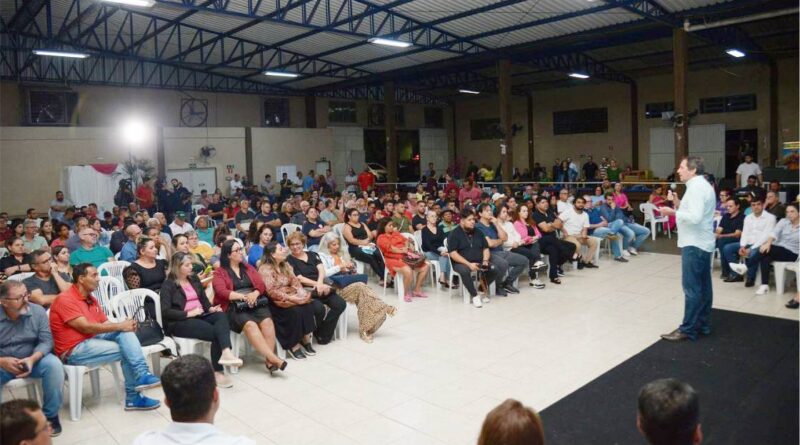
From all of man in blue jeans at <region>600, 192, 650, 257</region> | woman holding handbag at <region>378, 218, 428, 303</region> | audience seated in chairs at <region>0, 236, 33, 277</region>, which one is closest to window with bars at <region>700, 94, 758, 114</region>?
man in blue jeans at <region>600, 192, 650, 257</region>

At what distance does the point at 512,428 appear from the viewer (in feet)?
5.60

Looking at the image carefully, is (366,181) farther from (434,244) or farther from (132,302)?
(132,302)

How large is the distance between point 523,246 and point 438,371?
3.54 m

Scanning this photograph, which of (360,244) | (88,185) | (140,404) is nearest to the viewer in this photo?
(140,404)

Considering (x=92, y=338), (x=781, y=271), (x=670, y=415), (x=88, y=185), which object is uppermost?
(x=88, y=185)

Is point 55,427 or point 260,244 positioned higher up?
point 260,244

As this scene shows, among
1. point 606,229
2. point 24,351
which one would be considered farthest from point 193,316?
point 606,229

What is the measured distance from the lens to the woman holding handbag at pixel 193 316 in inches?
177

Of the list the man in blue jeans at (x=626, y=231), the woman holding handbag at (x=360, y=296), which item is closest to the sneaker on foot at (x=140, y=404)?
the woman holding handbag at (x=360, y=296)

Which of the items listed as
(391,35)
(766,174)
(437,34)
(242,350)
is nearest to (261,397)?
(242,350)

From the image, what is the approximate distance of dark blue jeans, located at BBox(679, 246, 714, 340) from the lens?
4.74m

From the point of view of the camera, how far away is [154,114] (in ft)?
56.5

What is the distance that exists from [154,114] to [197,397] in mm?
Result: 16840

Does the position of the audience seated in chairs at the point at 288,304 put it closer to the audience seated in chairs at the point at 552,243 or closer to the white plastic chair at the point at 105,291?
the white plastic chair at the point at 105,291
